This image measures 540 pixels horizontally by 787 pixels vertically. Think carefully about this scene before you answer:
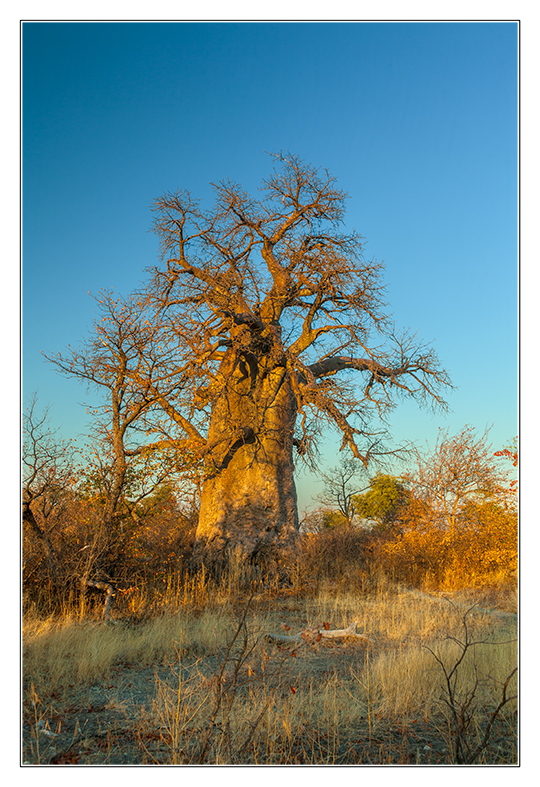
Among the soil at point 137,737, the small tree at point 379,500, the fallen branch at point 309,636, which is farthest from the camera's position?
the small tree at point 379,500

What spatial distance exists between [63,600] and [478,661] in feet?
14.2

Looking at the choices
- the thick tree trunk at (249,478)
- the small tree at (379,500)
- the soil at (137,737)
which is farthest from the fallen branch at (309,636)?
the small tree at (379,500)

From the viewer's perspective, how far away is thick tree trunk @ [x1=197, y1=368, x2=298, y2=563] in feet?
28.0

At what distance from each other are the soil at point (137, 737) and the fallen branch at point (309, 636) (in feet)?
3.98

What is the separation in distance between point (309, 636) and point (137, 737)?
277cm

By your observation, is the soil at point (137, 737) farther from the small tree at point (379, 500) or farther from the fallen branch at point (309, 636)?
the small tree at point (379, 500)

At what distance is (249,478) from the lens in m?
8.75

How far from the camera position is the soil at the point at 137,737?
8.53ft

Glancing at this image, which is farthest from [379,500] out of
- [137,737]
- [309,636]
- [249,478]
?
[137,737]

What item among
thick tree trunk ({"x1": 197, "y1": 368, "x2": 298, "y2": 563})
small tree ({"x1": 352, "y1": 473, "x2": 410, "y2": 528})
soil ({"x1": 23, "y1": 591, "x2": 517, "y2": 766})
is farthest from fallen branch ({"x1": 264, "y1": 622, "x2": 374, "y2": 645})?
small tree ({"x1": 352, "y1": 473, "x2": 410, "y2": 528})

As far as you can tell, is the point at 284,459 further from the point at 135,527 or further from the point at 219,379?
the point at 135,527

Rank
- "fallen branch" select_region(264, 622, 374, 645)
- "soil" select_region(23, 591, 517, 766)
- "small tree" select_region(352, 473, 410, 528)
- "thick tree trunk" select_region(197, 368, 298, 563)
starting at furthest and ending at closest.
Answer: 1. "small tree" select_region(352, 473, 410, 528)
2. "thick tree trunk" select_region(197, 368, 298, 563)
3. "fallen branch" select_region(264, 622, 374, 645)
4. "soil" select_region(23, 591, 517, 766)

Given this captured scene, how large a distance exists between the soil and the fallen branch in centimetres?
121

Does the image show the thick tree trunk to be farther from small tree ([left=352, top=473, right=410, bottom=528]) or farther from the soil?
small tree ([left=352, top=473, right=410, bottom=528])
